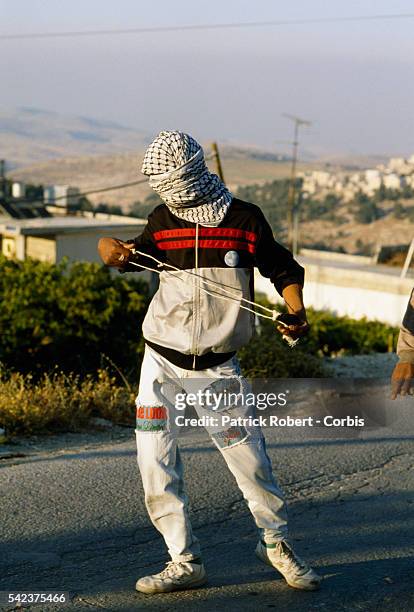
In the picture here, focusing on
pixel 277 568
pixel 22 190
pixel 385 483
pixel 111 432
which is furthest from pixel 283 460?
pixel 22 190

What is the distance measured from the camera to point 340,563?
5066 mm

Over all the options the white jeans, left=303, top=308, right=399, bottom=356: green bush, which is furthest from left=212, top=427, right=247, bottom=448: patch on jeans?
left=303, top=308, right=399, bottom=356: green bush

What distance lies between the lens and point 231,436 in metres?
4.52

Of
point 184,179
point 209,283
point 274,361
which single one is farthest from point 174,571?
point 274,361

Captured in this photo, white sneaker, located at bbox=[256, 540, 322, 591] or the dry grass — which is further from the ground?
white sneaker, located at bbox=[256, 540, 322, 591]

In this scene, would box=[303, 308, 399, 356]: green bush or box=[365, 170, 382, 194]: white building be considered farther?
box=[365, 170, 382, 194]: white building

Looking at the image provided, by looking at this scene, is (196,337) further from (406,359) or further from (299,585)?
(299,585)

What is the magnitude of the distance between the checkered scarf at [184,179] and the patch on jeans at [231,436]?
0.87m

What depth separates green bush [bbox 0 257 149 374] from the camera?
954 centimetres

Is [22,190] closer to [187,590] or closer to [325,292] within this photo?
[325,292]

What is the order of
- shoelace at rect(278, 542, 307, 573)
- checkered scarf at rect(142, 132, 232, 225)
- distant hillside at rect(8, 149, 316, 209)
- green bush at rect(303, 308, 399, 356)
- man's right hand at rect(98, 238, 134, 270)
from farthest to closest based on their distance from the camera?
distant hillside at rect(8, 149, 316, 209) → green bush at rect(303, 308, 399, 356) → man's right hand at rect(98, 238, 134, 270) → shoelace at rect(278, 542, 307, 573) → checkered scarf at rect(142, 132, 232, 225)

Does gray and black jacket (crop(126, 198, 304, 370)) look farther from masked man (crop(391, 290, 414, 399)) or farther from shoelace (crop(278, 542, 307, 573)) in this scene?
shoelace (crop(278, 542, 307, 573))

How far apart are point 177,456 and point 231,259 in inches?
34.0

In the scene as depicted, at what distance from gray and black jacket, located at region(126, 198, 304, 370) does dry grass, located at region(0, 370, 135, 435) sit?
10.1 ft
